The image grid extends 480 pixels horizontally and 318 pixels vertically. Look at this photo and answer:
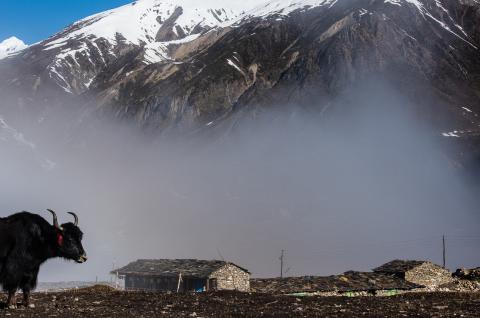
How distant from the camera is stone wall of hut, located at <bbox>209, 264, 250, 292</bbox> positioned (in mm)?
62575

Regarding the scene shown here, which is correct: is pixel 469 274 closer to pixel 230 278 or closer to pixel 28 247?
pixel 230 278

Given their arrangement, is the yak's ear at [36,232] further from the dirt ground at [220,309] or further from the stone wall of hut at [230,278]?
the stone wall of hut at [230,278]

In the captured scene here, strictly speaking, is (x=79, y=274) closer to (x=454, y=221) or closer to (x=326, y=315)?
(x=454, y=221)

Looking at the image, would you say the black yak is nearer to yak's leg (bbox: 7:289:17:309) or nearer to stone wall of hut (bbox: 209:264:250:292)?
yak's leg (bbox: 7:289:17:309)

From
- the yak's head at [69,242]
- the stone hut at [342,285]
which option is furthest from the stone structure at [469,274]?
the yak's head at [69,242]

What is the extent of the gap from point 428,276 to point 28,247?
2309 inches

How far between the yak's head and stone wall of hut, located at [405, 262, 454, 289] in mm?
53111

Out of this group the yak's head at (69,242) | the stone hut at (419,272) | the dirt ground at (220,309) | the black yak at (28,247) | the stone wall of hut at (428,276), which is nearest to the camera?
the dirt ground at (220,309)

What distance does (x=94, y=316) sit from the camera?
1797cm

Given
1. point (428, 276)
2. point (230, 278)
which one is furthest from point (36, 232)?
point (428, 276)

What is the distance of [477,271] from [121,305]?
202ft

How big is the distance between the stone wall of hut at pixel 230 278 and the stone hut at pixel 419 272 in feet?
52.6

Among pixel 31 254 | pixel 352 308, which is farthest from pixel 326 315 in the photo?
pixel 31 254

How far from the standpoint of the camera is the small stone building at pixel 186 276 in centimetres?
6241
